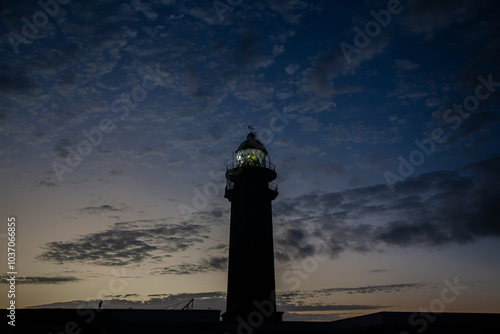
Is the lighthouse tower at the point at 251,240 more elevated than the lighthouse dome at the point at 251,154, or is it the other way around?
the lighthouse dome at the point at 251,154

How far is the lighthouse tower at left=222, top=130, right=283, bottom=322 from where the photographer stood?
28.7 meters

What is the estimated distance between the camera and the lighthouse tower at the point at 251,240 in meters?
28.7

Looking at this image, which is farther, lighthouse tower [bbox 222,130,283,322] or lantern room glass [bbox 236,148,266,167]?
lantern room glass [bbox 236,148,266,167]

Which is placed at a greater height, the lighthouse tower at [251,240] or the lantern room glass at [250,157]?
the lantern room glass at [250,157]

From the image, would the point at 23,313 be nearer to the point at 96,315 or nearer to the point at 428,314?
the point at 96,315

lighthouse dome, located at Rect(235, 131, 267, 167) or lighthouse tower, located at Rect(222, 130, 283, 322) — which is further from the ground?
lighthouse dome, located at Rect(235, 131, 267, 167)

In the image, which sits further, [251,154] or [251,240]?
[251,154]

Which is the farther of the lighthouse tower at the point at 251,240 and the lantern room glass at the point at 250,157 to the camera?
the lantern room glass at the point at 250,157

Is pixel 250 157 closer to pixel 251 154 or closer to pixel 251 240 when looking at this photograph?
pixel 251 154

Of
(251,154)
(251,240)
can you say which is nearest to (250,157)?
(251,154)

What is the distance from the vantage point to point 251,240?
98.5 ft

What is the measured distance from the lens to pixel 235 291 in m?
29.0

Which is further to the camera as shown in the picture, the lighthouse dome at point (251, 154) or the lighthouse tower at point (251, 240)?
the lighthouse dome at point (251, 154)

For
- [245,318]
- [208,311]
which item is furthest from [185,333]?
[245,318]
